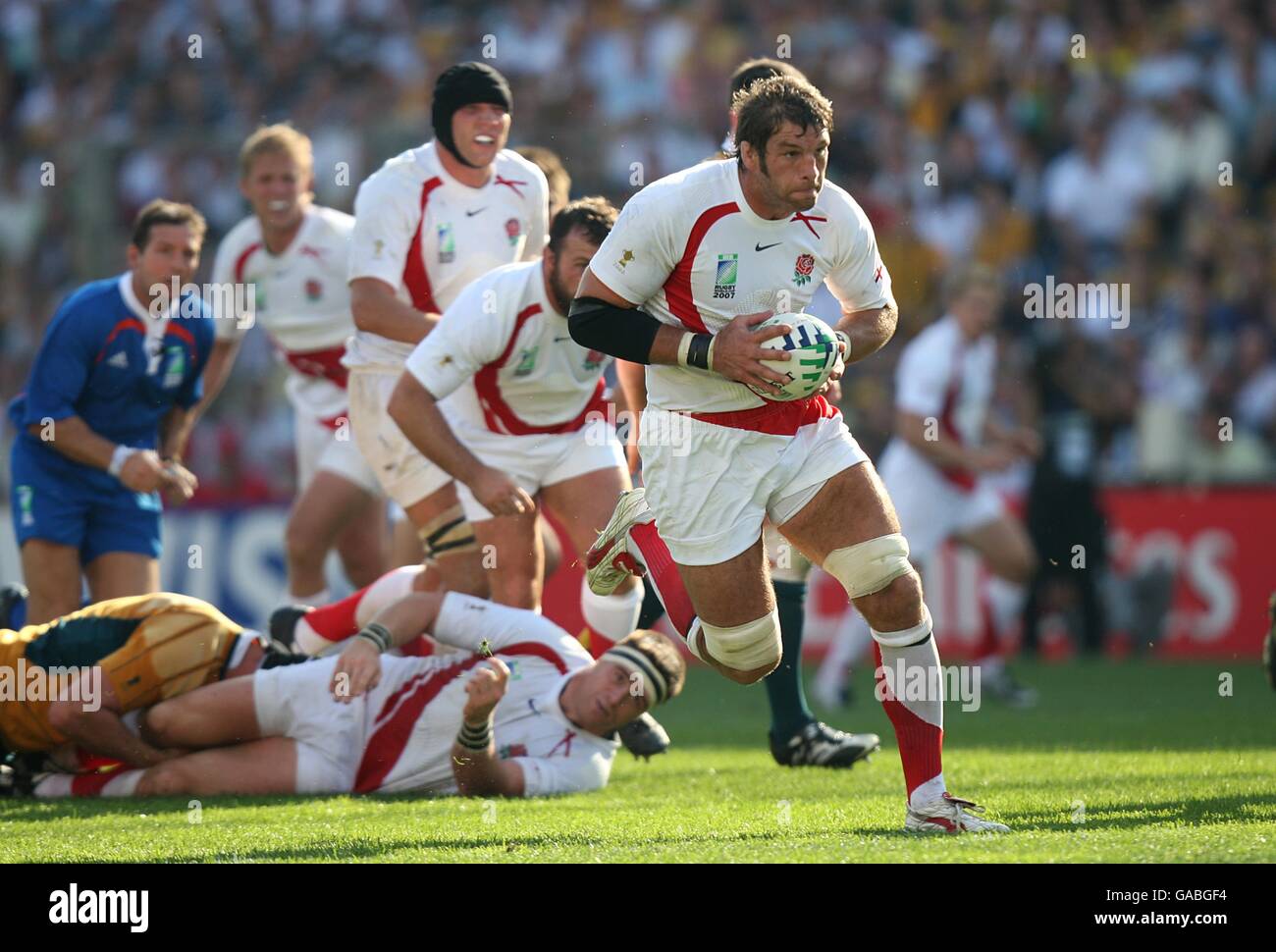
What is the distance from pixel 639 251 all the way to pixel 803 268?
0.55 metres

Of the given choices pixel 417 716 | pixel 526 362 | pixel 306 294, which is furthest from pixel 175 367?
pixel 417 716

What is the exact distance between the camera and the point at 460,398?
818 cm

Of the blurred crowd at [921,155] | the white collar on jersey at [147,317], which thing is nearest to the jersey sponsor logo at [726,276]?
the white collar on jersey at [147,317]

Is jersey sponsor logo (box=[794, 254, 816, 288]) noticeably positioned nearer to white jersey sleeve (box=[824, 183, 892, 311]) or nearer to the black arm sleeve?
white jersey sleeve (box=[824, 183, 892, 311])

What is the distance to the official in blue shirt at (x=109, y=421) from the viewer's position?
840cm

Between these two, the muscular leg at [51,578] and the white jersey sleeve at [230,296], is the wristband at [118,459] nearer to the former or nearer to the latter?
the muscular leg at [51,578]

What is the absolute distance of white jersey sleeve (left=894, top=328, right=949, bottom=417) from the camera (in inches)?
448

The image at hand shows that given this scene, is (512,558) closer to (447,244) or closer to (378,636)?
(378,636)

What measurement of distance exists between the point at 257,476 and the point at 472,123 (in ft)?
26.2

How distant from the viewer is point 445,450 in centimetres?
735

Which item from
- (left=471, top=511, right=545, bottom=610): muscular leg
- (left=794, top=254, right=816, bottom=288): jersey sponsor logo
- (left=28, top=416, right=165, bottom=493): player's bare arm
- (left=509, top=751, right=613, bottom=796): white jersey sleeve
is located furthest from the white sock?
(left=794, top=254, right=816, bottom=288): jersey sponsor logo

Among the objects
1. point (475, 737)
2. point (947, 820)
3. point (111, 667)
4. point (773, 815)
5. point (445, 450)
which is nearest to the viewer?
point (947, 820)

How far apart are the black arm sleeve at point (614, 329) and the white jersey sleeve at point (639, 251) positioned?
0.07 metres
